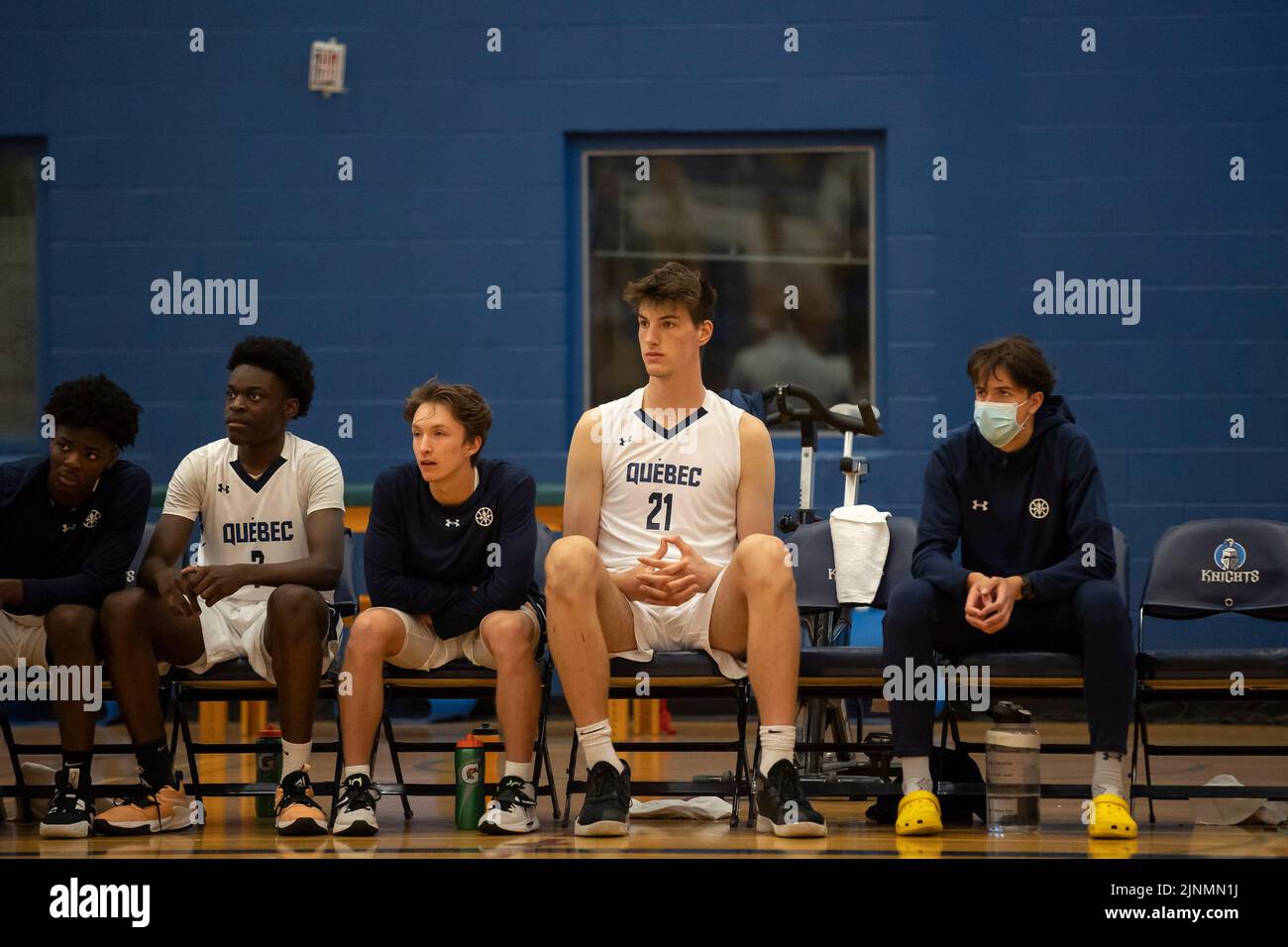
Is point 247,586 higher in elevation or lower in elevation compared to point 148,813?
higher

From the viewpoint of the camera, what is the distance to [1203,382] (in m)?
6.86

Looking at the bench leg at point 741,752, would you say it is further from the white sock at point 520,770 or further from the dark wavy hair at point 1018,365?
the dark wavy hair at point 1018,365

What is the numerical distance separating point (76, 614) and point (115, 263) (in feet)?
10.8

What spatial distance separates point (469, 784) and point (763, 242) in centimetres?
351

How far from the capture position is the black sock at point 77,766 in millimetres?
4176

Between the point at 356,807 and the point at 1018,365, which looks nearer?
the point at 356,807

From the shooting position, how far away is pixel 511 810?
13.3ft

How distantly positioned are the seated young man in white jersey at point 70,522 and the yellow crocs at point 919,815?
2098mm

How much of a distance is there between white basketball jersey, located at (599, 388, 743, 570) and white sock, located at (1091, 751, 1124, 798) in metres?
1.09

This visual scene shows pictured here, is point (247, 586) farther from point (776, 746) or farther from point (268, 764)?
point (776, 746)

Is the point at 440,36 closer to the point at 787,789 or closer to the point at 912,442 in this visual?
the point at 912,442

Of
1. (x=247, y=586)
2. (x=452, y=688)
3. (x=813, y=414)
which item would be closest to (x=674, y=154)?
(x=813, y=414)

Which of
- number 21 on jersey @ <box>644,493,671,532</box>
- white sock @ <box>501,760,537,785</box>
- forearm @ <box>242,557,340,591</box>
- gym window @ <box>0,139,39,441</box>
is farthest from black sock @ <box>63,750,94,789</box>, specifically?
gym window @ <box>0,139,39,441</box>
